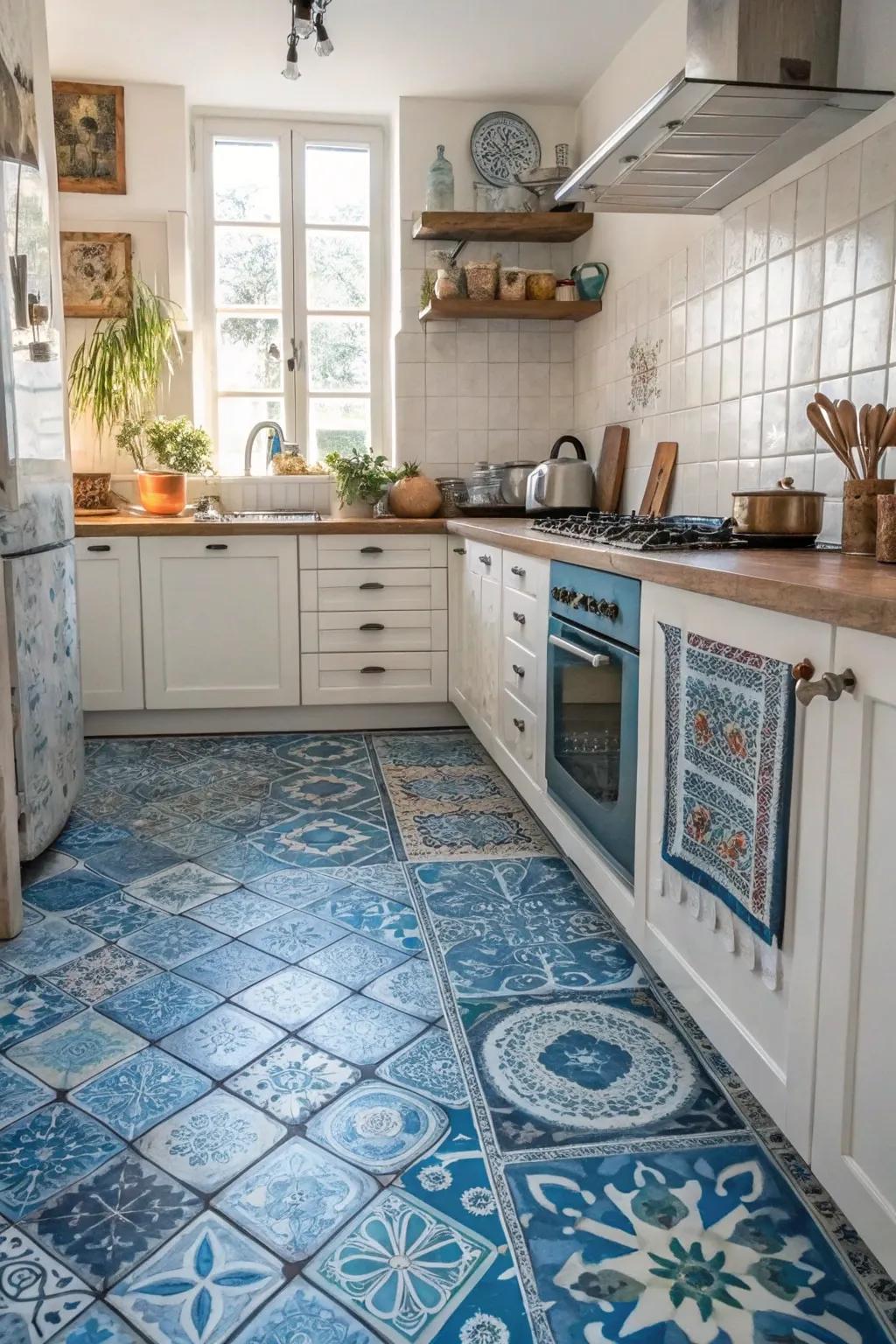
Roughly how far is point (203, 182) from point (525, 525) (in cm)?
227

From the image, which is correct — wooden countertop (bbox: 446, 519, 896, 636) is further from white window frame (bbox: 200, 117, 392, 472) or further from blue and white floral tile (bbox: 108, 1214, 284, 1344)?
white window frame (bbox: 200, 117, 392, 472)

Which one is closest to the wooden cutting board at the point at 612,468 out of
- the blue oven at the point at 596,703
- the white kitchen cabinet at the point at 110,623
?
the blue oven at the point at 596,703

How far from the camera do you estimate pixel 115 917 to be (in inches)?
95.0

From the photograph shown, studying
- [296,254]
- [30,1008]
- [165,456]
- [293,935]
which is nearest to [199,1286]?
[30,1008]

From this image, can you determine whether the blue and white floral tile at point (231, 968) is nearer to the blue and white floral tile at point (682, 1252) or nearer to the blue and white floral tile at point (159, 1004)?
the blue and white floral tile at point (159, 1004)

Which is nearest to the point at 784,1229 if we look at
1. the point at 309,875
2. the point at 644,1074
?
the point at 644,1074

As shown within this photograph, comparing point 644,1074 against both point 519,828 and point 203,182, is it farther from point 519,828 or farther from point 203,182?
point 203,182

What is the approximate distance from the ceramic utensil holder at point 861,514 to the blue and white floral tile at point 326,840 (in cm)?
142

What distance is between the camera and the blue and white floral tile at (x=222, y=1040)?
70.1 inches

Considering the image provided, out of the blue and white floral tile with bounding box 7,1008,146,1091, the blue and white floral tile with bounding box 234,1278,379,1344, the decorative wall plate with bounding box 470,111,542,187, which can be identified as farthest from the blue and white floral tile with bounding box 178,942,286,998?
the decorative wall plate with bounding box 470,111,542,187

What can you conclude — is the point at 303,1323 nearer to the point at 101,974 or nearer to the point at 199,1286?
the point at 199,1286

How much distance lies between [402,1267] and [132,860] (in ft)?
5.53

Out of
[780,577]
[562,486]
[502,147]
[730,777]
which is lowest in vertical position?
[730,777]

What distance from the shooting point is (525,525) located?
11.6 feet
